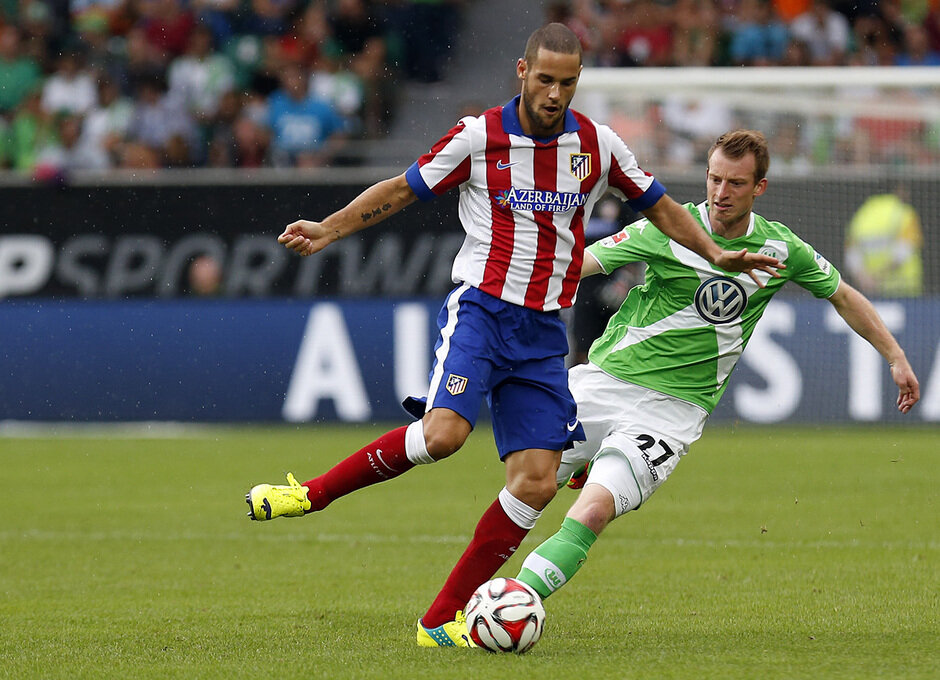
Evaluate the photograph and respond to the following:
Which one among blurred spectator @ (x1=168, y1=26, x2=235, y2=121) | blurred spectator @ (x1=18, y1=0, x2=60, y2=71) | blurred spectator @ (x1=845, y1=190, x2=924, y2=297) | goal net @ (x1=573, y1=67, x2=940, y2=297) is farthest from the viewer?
blurred spectator @ (x1=18, y1=0, x2=60, y2=71)

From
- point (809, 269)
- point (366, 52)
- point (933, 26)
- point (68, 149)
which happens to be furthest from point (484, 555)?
point (933, 26)

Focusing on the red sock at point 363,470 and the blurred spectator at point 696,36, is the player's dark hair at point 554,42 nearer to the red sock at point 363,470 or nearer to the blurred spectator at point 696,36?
the red sock at point 363,470

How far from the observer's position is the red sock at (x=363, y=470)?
5.34 metres

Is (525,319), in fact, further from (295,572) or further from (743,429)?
(743,429)

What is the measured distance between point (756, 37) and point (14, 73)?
29.5ft

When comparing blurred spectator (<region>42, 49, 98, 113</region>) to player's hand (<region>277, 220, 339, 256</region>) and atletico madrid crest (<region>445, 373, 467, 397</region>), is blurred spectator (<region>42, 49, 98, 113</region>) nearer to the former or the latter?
player's hand (<region>277, 220, 339, 256</region>)

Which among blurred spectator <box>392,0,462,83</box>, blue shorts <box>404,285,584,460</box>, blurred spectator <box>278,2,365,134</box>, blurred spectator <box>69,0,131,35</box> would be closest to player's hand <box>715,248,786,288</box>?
blue shorts <box>404,285,584,460</box>

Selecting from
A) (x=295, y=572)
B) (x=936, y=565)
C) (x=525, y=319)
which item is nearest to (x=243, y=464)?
(x=295, y=572)

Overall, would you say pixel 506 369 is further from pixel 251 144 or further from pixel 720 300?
pixel 251 144

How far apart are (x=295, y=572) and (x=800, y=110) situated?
8.35 metres

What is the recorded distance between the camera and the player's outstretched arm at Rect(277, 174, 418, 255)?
5.18 meters

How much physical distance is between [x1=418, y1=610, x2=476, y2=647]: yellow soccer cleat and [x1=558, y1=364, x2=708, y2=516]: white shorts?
2.48 feet

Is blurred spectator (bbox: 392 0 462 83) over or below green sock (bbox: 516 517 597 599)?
over

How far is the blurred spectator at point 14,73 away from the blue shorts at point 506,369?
46.6 ft
